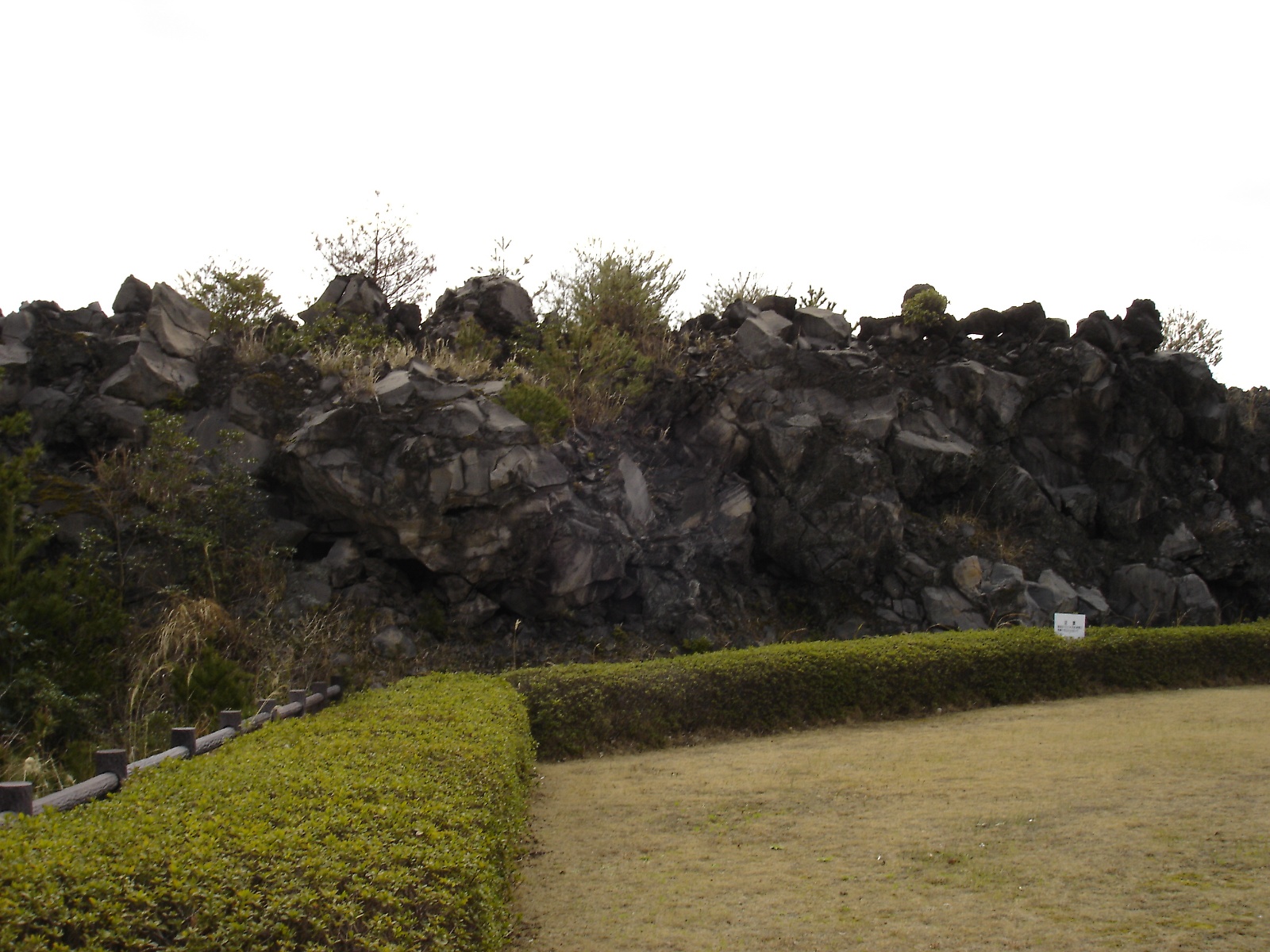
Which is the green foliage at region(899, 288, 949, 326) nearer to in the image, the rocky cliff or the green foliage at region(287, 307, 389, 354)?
the rocky cliff

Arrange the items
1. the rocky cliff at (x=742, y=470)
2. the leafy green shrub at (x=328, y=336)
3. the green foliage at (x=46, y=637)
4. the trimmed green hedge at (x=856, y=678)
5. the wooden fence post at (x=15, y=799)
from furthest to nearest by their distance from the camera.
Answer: the leafy green shrub at (x=328, y=336)
the rocky cliff at (x=742, y=470)
the trimmed green hedge at (x=856, y=678)
the green foliage at (x=46, y=637)
the wooden fence post at (x=15, y=799)

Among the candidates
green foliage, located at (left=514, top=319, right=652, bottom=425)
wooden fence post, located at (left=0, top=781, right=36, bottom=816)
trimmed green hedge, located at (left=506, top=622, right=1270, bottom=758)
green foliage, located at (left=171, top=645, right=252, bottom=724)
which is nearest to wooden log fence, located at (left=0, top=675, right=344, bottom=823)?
wooden fence post, located at (left=0, top=781, right=36, bottom=816)

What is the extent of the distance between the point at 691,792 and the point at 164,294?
1036cm

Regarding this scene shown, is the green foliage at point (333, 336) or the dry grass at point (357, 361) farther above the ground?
the green foliage at point (333, 336)

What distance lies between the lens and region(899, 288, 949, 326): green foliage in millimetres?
16766

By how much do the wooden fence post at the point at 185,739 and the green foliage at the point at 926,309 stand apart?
14011mm

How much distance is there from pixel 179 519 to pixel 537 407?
453 centimetres

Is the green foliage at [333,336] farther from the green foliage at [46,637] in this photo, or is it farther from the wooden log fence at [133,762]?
the wooden log fence at [133,762]

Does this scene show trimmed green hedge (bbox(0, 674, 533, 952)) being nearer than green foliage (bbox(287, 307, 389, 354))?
Yes

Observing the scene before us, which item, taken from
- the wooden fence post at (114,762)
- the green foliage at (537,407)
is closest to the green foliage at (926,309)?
the green foliage at (537,407)

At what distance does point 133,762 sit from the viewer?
6.04 metres

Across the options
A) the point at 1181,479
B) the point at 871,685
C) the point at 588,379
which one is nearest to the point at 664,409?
the point at 588,379

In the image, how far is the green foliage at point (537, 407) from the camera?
12.7 meters

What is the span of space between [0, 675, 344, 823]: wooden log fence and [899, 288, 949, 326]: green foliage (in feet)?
39.4
